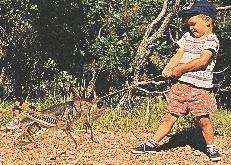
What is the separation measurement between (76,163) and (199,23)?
157 centimetres

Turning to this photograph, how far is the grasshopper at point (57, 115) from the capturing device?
430cm

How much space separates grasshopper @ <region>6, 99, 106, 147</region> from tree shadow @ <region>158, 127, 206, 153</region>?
30.1 inches

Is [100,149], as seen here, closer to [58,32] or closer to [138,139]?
[138,139]

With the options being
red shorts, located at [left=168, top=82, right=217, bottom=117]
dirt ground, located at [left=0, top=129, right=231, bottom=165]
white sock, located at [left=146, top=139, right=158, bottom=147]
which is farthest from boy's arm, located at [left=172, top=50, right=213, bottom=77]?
dirt ground, located at [left=0, top=129, right=231, bottom=165]

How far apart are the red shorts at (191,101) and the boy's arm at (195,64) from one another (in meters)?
0.18

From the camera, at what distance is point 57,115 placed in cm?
438

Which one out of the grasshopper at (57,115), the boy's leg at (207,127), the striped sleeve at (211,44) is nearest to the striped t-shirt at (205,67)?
the striped sleeve at (211,44)

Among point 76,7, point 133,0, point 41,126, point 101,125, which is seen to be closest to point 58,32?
point 76,7

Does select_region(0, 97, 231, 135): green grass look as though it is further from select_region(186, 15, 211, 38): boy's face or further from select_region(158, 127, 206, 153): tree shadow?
select_region(186, 15, 211, 38): boy's face

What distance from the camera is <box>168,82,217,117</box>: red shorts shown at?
445 cm

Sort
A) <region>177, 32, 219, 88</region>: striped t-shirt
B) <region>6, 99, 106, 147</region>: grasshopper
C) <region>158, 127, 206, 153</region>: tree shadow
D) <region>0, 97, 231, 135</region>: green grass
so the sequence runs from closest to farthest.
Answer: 1. <region>6, 99, 106, 147</region>: grasshopper
2. <region>177, 32, 219, 88</region>: striped t-shirt
3. <region>158, 127, 206, 153</region>: tree shadow
4. <region>0, 97, 231, 135</region>: green grass

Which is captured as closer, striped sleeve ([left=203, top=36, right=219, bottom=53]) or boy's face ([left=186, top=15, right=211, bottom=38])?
striped sleeve ([left=203, top=36, right=219, bottom=53])

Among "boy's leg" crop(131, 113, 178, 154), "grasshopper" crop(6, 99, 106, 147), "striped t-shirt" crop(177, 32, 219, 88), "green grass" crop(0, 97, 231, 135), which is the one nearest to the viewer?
"grasshopper" crop(6, 99, 106, 147)

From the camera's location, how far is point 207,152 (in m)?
4.57
